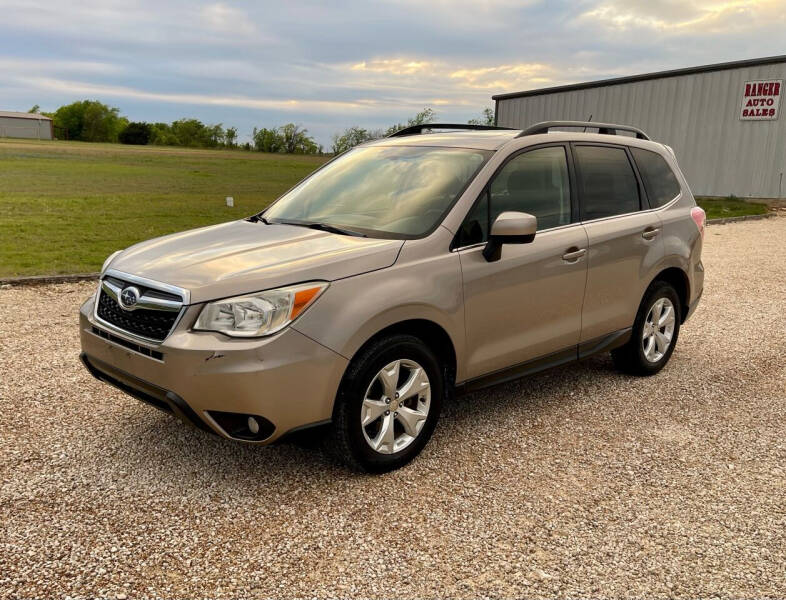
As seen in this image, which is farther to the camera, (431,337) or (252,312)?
(431,337)

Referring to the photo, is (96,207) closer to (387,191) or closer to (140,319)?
(387,191)

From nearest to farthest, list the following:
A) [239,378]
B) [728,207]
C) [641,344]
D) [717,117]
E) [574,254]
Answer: [239,378]
[574,254]
[641,344]
[728,207]
[717,117]

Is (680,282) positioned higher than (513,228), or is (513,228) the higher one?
(513,228)

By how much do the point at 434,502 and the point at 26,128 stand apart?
432 feet

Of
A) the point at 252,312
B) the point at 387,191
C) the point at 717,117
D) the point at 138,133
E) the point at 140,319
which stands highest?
the point at 138,133

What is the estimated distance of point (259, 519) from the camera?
324cm

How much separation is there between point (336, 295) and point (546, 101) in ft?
99.0

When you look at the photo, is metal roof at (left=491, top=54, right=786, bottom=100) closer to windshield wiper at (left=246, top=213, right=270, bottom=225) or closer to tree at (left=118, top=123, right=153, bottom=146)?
windshield wiper at (left=246, top=213, right=270, bottom=225)

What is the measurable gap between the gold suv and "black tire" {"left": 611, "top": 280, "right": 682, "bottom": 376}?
0.02 meters

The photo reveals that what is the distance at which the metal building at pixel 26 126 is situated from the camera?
113m

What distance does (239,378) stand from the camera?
3.06m

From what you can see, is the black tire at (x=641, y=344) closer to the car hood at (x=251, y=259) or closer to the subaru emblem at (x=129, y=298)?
the car hood at (x=251, y=259)

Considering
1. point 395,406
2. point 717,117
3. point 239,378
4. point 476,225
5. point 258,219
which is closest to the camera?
point 239,378

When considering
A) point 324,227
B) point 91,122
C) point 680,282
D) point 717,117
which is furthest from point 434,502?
point 91,122
